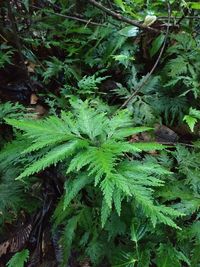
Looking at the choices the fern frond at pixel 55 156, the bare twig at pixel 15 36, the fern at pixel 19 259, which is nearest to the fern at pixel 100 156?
the fern frond at pixel 55 156

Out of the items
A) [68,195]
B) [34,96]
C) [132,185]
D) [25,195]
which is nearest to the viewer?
[132,185]

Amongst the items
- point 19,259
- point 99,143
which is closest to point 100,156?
point 99,143

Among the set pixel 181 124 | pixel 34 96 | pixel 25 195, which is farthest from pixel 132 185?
pixel 34 96

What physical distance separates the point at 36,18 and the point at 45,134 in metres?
2.34

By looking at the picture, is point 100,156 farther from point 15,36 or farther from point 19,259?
point 15,36

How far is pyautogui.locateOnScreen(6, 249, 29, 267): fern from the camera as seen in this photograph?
2.28 m

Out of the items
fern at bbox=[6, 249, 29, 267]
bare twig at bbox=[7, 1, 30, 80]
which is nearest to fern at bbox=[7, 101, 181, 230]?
fern at bbox=[6, 249, 29, 267]

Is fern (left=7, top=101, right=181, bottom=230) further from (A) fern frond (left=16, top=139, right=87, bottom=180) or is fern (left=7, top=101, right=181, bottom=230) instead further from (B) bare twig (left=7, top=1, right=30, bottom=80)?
(B) bare twig (left=7, top=1, right=30, bottom=80)

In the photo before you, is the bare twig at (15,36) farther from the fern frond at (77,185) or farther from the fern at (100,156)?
the fern frond at (77,185)

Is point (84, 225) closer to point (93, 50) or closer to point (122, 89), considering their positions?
point (122, 89)

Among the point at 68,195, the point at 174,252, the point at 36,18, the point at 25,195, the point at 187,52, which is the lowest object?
the point at 174,252

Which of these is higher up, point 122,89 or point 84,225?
point 122,89

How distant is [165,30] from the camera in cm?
350

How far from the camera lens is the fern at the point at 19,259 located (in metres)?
2.28
